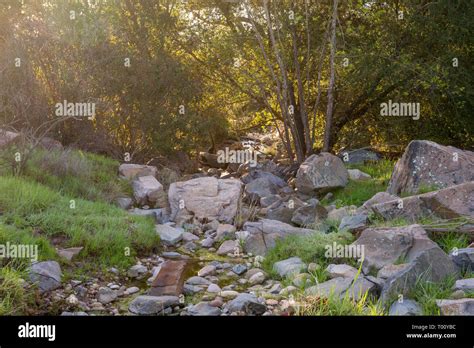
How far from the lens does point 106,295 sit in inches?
253

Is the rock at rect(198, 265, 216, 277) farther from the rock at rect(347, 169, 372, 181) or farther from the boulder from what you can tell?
the rock at rect(347, 169, 372, 181)

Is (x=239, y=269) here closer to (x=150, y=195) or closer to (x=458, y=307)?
(x=458, y=307)

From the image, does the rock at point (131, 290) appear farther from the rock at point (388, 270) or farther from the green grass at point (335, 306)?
the rock at point (388, 270)

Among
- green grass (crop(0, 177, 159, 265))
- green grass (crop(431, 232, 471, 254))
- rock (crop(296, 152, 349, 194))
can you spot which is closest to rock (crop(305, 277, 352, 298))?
green grass (crop(431, 232, 471, 254))

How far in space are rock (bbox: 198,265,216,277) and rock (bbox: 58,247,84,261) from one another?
151cm

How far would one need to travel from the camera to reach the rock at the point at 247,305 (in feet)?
18.8

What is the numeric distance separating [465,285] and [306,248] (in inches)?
86.5

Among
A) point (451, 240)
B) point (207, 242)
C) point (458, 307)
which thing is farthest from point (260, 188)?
point (458, 307)

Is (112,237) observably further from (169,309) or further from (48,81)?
(48,81)

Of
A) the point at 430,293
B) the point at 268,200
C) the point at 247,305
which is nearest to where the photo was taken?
the point at 430,293

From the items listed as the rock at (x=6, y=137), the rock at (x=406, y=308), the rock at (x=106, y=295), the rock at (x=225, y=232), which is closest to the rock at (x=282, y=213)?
the rock at (x=225, y=232)

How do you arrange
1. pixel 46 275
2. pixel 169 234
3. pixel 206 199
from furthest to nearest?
pixel 206 199 < pixel 169 234 < pixel 46 275

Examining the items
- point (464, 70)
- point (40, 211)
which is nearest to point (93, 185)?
point (40, 211)

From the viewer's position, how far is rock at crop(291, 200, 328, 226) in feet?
31.0
